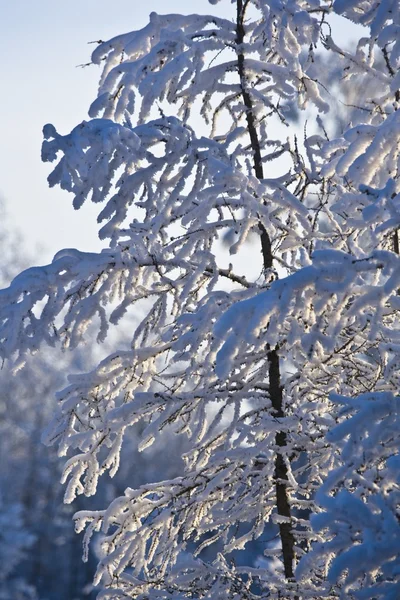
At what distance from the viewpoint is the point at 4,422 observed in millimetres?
24641

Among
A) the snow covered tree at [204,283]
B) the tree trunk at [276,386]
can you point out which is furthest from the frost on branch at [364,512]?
the tree trunk at [276,386]

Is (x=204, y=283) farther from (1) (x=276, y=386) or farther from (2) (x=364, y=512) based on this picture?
(2) (x=364, y=512)

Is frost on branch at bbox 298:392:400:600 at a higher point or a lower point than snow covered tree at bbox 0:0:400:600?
lower

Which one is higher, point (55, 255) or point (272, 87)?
point (272, 87)

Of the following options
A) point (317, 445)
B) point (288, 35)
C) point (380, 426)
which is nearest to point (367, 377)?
point (317, 445)

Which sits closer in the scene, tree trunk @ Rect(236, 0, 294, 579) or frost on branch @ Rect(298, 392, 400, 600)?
frost on branch @ Rect(298, 392, 400, 600)

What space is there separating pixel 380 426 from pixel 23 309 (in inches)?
95.7

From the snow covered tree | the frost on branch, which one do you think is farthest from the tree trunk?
the frost on branch

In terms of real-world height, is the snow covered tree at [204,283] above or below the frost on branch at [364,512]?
above

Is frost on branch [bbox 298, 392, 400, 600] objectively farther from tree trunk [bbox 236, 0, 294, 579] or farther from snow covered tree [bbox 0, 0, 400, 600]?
tree trunk [bbox 236, 0, 294, 579]

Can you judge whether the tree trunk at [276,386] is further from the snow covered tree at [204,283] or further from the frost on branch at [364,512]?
the frost on branch at [364,512]

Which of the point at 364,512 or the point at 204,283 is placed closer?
the point at 364,512

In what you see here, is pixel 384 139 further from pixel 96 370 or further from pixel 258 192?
pixel 96 370

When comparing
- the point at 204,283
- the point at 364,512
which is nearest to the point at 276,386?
the point at 204,283
